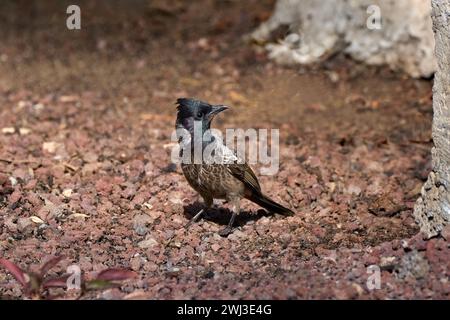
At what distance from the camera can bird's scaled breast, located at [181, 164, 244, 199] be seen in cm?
604

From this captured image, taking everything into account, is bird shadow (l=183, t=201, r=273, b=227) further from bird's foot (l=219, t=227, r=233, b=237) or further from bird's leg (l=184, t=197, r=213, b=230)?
bird's foot (l=219, t=227, r=233, b=237)

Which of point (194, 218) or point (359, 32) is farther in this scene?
point (359, 32)

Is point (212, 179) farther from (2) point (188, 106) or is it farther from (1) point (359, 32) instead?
(1) point (359, 32)

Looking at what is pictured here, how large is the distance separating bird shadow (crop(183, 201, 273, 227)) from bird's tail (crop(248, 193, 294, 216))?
14cm

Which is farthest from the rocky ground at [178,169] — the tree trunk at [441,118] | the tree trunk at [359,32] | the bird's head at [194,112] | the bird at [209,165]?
the bird's head at [194,112]

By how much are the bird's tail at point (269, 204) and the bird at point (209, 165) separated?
10 cm

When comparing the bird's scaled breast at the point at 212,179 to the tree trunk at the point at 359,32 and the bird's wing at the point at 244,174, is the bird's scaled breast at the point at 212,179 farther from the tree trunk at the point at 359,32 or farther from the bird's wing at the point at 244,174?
the tree trunk at the point at 359,32

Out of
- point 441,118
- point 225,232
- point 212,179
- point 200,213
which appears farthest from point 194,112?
point 441,118

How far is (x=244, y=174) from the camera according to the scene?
6227 millimetres

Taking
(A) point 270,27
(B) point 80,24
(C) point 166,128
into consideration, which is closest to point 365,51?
(A) point 270,27

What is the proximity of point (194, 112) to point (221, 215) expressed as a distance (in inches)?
41.4

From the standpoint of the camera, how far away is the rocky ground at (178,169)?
5098mm
